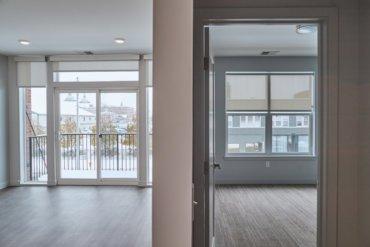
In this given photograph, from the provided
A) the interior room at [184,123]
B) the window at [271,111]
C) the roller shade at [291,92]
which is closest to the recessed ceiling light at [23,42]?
the interior room at [184,123]

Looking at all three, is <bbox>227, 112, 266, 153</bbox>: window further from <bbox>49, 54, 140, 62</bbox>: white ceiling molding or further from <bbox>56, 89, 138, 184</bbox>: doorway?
<bbox>49, 54, 140, 62</bbox>: white ceiling molding

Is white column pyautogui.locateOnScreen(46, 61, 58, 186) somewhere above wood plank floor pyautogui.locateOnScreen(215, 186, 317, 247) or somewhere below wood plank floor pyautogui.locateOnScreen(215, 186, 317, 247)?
above

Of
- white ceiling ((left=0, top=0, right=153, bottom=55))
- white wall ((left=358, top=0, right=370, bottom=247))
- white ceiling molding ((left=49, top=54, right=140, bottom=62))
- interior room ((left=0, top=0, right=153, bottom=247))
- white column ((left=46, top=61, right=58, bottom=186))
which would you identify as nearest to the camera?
white wall ((left=358, top=0, right=370, bottom=247))

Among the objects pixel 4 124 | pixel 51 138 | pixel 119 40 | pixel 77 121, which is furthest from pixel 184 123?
pixel 4 124

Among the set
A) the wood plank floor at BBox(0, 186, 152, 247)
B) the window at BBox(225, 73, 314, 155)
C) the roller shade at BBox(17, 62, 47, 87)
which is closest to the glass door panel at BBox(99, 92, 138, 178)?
the wood plank floor at BBox(0, 186, 152, 247)

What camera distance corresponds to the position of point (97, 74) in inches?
→ 249

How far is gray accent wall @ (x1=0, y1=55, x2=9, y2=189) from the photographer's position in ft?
20.2

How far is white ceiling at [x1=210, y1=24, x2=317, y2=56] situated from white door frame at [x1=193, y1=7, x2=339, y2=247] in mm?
1958

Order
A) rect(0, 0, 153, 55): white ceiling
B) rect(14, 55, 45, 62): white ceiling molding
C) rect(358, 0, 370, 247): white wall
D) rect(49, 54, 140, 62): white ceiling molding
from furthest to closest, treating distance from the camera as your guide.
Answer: rect(14, 55, 45, 62): white ceiling molding
rect(49, 54, 140, 62): white ceiling molding
rect(0, 0, 153, 55): white ceiling
rect(358, 0, 370, 247): white wall

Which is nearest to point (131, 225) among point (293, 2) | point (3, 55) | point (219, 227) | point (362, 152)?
point (219, 227)

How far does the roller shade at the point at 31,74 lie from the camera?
6363mm

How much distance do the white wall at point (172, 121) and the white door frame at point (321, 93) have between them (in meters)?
1.07

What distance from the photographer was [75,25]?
4215 millimetres

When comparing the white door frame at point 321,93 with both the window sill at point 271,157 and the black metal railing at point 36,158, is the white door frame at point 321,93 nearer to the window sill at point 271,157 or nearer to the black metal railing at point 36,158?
the window sill at point 271,157
